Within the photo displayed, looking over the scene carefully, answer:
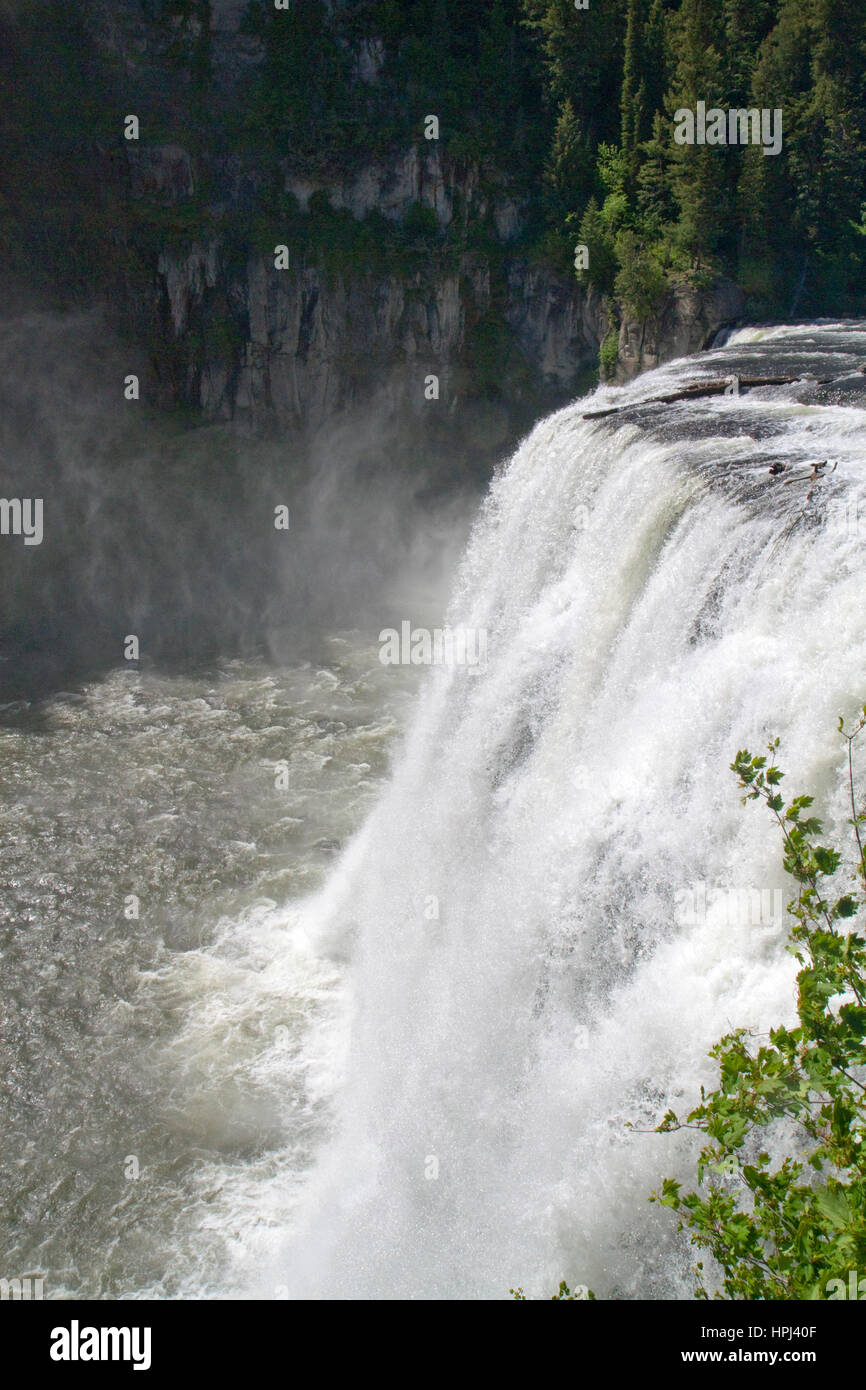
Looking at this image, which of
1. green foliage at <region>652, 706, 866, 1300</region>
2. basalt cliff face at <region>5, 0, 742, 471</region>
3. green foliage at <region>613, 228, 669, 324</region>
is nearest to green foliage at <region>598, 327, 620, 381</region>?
basalt cliff face at <region>5, 0, 742, 471</region>

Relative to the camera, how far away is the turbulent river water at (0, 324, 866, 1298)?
9430 millimetres

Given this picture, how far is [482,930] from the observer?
42.9ft

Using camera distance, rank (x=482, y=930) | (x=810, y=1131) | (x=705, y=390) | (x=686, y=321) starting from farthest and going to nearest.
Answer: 1. (x=686, y=321)
2. (x=705, y=390)
3. (x=482, y=930)
4. (x=810, y=1131)

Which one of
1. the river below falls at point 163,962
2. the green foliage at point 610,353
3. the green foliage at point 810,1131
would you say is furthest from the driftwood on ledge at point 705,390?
the green foliage at point 810,1131

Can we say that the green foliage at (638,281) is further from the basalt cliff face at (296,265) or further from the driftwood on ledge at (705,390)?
the driftwood on ledge at (705,390)

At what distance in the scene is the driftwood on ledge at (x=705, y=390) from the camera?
19.7 m

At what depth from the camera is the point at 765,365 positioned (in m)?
21.9

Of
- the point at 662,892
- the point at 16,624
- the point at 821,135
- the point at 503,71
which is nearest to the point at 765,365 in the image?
the point at 821,135

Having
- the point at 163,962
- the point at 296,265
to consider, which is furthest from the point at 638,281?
the point at 163,962

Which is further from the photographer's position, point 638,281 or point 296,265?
point 296,265

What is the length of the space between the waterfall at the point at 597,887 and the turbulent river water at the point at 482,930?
4cm

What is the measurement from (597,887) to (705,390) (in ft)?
42.0

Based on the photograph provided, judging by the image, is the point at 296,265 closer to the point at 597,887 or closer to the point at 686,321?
the point at 686,321

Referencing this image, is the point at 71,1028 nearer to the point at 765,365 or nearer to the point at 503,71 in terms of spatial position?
the point at 765,365
